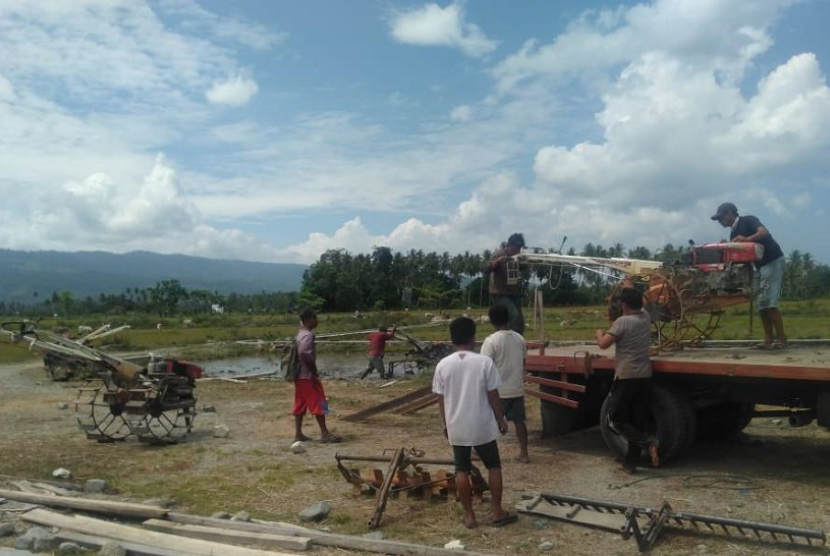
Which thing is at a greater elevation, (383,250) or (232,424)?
(383,250)

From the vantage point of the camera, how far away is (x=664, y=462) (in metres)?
7.19

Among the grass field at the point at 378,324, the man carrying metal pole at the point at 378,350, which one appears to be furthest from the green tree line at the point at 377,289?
the man carrying metal pole at the point at 378,350

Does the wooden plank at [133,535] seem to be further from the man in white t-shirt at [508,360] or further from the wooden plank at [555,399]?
the wooden plank at [555,399]

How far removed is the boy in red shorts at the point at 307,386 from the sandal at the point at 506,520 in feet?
13.2

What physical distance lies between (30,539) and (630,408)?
5.36 m

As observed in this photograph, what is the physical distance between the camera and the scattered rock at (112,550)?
5.05 m

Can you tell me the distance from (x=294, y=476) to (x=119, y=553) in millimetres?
2577

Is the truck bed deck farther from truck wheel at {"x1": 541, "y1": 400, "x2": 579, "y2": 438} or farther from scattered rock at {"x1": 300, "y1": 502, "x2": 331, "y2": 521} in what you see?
scattered rock at {"x1": 300, "y1": 502, "x2": 331, "y2": 521}

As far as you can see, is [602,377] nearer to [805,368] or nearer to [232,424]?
[805,368]

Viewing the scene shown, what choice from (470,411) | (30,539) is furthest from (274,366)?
(470,411)

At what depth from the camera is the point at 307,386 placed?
371 inches

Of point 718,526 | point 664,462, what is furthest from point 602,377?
point 718,526

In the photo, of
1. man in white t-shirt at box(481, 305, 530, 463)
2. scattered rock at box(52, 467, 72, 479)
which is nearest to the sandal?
man in white t-shirt at box(481, 305, 530, 463)

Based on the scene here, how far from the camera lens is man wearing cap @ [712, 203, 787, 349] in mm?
7684
